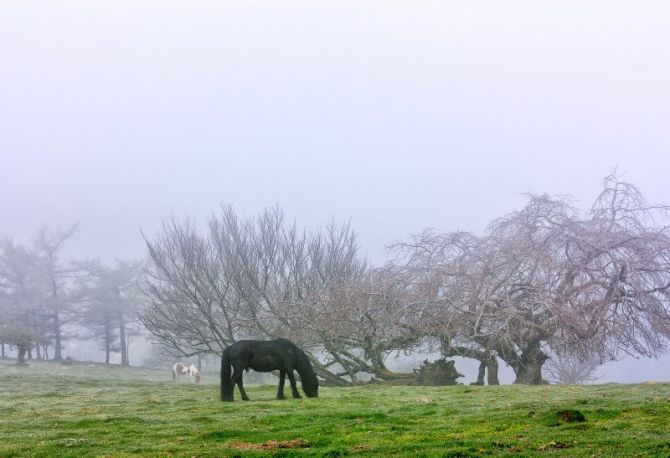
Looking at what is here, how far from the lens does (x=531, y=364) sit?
23812mm

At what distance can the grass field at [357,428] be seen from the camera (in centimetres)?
827

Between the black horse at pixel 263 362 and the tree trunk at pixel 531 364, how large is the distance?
9376mm

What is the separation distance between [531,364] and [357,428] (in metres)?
14.9

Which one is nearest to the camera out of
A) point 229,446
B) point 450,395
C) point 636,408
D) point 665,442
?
point 665,442

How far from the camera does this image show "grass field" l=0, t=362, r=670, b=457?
8.27 m

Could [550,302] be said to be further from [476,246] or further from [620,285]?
[476,246]

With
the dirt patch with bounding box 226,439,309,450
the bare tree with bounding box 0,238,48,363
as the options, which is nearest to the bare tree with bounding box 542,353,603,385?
the dirt patch with bounding box 226,439,309,450

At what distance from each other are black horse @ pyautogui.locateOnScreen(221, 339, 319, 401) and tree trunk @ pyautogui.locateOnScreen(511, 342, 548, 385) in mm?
9376

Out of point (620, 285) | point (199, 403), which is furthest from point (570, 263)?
point (199, 403)

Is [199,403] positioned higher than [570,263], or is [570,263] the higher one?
[570,263]

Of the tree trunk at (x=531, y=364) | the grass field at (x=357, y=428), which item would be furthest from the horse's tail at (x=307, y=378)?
the tree trunk at (x=531, y=364)

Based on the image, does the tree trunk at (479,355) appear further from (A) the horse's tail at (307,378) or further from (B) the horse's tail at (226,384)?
(B) the horse's tail at (226,384)

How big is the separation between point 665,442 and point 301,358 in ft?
39.4

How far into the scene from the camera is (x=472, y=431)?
9.69m
